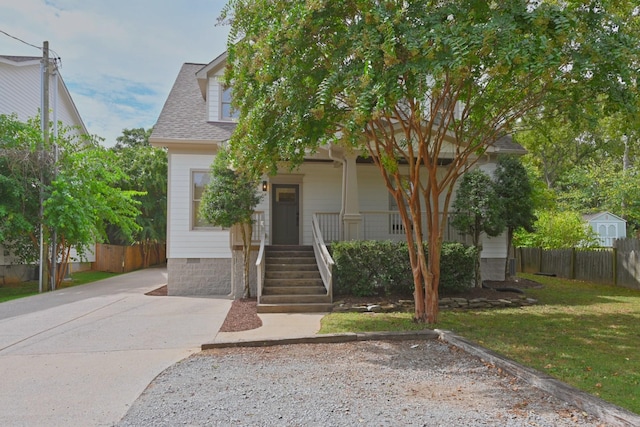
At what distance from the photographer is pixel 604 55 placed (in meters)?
5.51

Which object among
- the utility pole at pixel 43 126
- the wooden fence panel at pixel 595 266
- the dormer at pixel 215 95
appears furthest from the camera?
the wooden fence panel at pixel 595 266

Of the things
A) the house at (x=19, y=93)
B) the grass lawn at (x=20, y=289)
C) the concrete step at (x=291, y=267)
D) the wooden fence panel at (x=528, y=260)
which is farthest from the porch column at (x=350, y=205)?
the house at (x=19, y=93)

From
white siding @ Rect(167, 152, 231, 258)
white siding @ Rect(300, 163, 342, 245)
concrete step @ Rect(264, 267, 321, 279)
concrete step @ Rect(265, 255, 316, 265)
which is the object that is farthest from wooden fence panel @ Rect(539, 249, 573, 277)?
white siding @ Rect(167, 152, 231, 258)

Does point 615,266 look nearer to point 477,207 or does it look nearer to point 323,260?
point 477,207

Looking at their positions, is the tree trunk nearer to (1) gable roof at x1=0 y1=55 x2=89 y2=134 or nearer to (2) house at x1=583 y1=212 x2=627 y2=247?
(1) gable roof at x1=0 y1=55 x2=89 y2=134

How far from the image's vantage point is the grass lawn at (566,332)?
4727 millimetres

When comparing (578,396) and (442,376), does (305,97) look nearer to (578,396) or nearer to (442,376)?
(442,376)

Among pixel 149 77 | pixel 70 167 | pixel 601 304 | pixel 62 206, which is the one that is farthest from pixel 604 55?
pixel 149 77

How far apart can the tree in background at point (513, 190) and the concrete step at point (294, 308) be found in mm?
6214

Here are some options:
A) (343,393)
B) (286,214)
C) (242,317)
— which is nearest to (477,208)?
(286,214)

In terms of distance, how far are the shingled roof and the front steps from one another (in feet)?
12.3

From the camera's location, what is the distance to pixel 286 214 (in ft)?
45.1

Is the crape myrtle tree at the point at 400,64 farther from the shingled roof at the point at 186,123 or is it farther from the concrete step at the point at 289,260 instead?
the shingled roof at the point at 186,123

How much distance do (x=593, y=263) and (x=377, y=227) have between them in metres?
8.10
